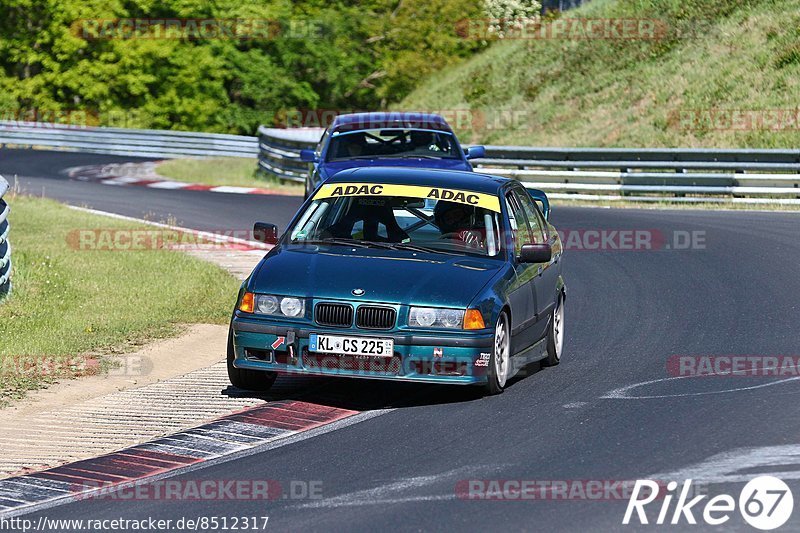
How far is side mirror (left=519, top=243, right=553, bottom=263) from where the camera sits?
10.3 m

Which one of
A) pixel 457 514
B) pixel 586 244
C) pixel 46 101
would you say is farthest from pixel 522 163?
pixel 46 101

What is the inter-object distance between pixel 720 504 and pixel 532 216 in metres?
5.13

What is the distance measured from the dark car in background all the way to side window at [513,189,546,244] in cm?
703

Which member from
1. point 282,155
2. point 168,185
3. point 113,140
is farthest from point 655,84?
point 113,140

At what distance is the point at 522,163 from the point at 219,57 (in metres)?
39.1

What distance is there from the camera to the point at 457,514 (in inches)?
266

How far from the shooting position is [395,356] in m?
9.38

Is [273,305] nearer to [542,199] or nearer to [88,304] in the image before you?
[542,199]
